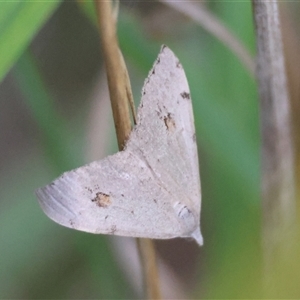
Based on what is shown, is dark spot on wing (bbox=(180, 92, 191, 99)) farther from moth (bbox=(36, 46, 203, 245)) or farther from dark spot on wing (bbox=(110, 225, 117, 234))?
dark spot on wing (bbox=(110, 225, 117, 234))

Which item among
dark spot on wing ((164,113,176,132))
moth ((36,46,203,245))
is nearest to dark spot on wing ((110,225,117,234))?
moth ((36,46,203,245))

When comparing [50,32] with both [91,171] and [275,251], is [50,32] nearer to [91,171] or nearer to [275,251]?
[91,171]

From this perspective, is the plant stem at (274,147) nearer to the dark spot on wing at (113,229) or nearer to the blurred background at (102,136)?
the blurred background at (102,136)

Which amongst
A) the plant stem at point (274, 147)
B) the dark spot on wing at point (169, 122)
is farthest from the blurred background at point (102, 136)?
the dark spot on wing at point (169, 122)

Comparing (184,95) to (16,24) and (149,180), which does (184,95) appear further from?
(16,24)

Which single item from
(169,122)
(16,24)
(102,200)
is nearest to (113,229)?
(102,200)
